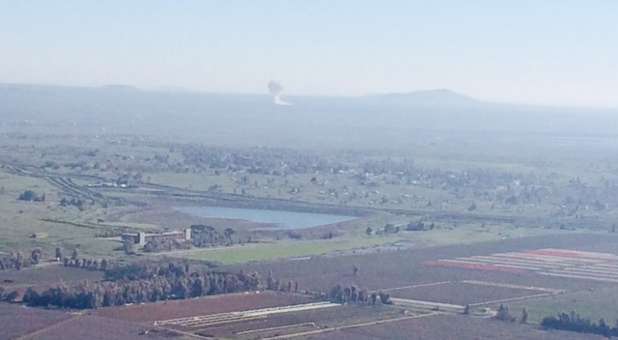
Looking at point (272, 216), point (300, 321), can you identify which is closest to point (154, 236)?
point (272, 216)

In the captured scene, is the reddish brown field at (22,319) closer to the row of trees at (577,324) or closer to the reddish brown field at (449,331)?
the reddish brown field at (449,331)

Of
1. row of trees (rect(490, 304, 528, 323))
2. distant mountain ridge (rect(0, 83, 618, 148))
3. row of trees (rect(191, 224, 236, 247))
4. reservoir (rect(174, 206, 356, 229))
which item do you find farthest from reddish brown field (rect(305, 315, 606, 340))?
distant mountain ridge (rect(0, 83, 618, 148))

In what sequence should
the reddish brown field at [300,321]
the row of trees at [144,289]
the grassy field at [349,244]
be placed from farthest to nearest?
the grassy field at [349,244], the row of trees at [144,289], the reddish brown field at [300,321]

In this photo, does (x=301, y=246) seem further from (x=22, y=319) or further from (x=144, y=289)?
(x=22, y=319)

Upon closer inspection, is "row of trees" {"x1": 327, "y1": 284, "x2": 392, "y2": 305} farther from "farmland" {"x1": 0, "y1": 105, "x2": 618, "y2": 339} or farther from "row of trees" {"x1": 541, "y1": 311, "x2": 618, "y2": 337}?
"row of trees" {"x1": 541, "y1": 311, "x2": 618, "y2": 337}

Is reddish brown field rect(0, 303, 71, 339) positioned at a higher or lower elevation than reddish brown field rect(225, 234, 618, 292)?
lower

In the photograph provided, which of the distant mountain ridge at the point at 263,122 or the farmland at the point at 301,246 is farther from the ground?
the distant mountain ridge at the point at 263,122

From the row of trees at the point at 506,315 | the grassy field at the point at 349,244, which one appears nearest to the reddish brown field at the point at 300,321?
the row of trees at the point at 506,315
